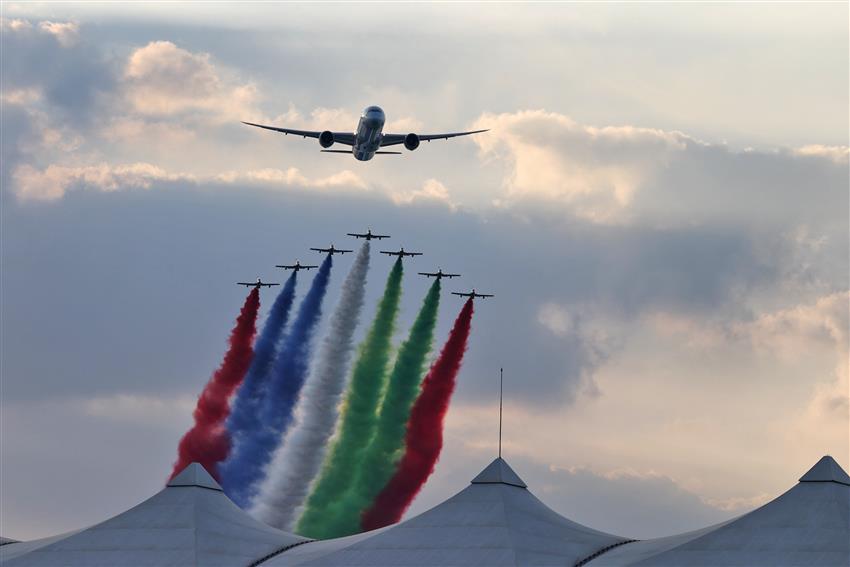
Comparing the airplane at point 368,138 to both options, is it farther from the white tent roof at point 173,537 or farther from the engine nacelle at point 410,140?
the white tent roof at point 173,537

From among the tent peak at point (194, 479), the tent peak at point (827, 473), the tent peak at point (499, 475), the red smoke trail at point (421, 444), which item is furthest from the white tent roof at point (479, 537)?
the red smoke trail at point (421, 444)

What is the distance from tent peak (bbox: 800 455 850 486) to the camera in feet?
434

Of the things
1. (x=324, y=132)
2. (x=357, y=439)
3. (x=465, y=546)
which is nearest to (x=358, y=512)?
(x=357, y=439)

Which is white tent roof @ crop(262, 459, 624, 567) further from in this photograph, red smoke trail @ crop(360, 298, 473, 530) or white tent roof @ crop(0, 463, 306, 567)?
red smoke trail @ crop(360, 298, 473, 530)

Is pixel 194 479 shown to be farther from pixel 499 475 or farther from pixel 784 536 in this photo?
pixel 784 536

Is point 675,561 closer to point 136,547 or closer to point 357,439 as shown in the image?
point 136,547

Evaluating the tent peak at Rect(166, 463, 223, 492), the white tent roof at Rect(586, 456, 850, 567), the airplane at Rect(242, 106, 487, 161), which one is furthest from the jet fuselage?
the white tent roof at Rect(586, 456, 850, 567)

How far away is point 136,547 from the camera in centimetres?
14188

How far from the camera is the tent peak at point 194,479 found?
149375mm

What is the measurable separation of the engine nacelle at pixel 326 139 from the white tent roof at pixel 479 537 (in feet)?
121

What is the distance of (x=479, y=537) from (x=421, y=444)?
1605 inches

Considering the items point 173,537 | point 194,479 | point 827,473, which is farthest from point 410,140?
point 827,473

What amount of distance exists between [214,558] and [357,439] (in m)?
39.7

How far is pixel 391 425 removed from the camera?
178500 millimetres
